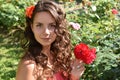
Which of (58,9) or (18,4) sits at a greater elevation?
(58,9)

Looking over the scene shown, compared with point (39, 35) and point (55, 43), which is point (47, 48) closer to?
point (55, 43)

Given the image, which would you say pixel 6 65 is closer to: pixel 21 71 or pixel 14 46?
pixel 14 46

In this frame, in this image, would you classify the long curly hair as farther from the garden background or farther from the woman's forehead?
Result: the garden background

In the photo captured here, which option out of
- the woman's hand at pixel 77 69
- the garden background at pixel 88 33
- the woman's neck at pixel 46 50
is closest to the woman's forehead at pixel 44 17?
the woman's neck at pixel 46 50

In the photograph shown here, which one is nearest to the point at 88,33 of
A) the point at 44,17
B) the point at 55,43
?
the point at 55,43

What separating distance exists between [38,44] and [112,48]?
1.16 metres

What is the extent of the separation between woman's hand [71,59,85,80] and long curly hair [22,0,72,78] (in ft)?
0.28

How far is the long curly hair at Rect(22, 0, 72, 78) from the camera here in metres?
2.77

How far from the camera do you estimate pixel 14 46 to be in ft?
19.5

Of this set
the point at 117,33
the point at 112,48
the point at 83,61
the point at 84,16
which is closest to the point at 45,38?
the point at 83,61

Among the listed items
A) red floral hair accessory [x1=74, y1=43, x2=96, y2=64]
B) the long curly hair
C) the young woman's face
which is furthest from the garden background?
the young woman's face

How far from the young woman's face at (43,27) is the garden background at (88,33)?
87cm

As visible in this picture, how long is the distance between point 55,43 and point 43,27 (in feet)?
0.97

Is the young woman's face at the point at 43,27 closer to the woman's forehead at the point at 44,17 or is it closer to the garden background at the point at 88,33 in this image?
the woman's forehead at the point at 44,17
